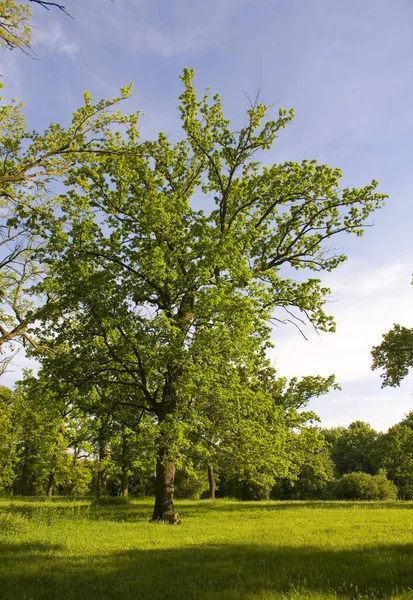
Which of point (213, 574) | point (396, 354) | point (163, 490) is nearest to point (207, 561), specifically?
point (213, 574)

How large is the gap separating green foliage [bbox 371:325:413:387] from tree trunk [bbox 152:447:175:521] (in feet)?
57.2

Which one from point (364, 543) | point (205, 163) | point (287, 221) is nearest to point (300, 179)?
point (287, 221)

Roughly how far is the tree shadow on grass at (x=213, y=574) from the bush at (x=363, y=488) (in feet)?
151

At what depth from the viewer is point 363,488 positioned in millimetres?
51281

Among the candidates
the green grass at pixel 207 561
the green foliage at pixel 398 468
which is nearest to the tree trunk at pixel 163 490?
the green grass at pixel 207 561

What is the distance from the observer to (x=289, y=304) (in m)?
23.2

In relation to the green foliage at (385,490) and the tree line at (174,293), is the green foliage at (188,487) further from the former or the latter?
the tree line at (174,293)

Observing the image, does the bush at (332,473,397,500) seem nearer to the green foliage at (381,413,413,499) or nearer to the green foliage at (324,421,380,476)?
the green foliage at (381,413,413,499)

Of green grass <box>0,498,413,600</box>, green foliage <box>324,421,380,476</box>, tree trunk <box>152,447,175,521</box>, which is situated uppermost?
green foliage <box>324,421,380,476</box>

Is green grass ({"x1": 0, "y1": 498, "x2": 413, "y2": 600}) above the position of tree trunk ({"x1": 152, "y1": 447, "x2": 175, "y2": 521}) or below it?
below

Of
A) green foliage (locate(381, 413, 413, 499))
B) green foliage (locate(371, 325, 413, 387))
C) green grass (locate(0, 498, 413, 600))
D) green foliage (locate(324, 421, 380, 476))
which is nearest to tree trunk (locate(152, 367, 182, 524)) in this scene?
green grass (locate(0, 498, 413, 600))

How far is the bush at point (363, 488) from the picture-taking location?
51.4m

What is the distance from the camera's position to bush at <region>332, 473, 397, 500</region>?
5141cm

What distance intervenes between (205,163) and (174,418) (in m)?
13.5
